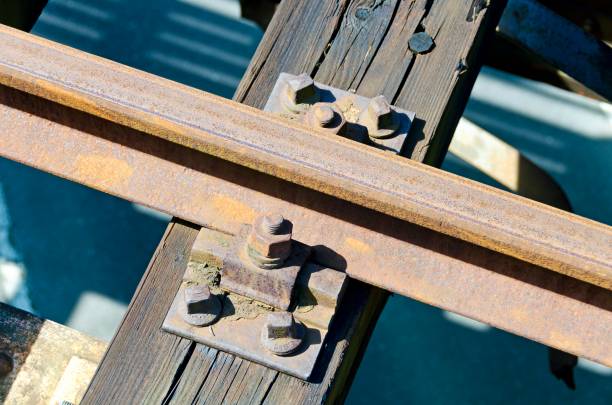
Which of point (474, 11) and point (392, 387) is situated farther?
point (392, 387)

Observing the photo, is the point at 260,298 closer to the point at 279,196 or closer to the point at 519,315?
the point at 279,196

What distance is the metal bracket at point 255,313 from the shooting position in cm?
206

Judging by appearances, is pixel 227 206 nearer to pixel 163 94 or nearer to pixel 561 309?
pixel 163 94

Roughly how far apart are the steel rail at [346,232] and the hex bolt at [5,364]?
0.62m

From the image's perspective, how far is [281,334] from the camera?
2062mm

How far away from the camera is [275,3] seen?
4.55 metres

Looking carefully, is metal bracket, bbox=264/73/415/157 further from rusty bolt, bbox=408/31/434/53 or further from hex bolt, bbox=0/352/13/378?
hex bolt, bbox=0/352/13/378

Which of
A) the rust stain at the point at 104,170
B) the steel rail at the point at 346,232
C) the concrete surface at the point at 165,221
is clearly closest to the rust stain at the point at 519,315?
the steel rail at the point at 346,232

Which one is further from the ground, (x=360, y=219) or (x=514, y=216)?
(x=514, y=216)

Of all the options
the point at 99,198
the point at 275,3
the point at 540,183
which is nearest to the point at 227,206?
the point at 275,3

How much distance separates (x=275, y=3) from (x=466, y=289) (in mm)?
2689

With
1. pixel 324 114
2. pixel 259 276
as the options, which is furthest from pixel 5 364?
pixel 324 114

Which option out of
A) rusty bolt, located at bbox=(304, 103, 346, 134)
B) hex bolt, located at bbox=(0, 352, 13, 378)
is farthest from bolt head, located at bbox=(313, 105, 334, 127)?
hex bolt, located at bbox=(0, 352, 13, 378)

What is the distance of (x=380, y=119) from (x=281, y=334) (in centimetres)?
68
